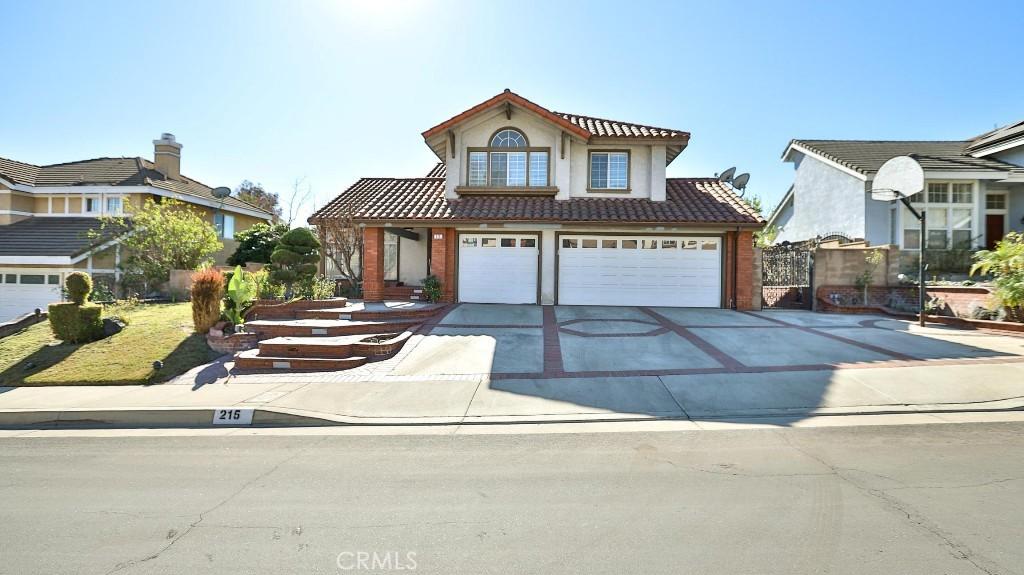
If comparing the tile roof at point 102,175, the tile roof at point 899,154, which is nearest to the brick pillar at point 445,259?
the tile roof at point 102,175

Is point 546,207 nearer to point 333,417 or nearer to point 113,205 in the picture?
point 333,417

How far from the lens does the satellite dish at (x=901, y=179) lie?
1406cm

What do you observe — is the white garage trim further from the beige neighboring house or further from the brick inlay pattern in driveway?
the brick inlay pattern in driveway

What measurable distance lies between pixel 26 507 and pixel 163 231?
14524 mm

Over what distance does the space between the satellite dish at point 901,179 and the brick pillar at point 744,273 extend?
12.8ft

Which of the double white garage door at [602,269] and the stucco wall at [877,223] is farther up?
the stucco wall at [877,223]

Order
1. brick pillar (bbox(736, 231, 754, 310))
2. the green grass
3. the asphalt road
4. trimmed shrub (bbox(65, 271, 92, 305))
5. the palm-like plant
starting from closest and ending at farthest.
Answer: the asphalt road < the green grass < trimmed shrub (bbox(65, 271, 92, 305)) < the palm-like plant < brick pillar (bbox(736, 231, 754, 310))

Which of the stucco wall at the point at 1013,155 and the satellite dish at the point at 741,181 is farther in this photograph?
the satellite dish at the point at 741,181

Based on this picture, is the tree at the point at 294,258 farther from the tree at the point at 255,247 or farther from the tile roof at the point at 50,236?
the tile roof at the point at 50,236

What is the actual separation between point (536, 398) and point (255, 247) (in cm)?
1955

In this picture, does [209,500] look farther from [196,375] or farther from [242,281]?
[242,281]

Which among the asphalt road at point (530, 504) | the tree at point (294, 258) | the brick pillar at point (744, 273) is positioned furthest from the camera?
the brick pillar at point (744, 273)

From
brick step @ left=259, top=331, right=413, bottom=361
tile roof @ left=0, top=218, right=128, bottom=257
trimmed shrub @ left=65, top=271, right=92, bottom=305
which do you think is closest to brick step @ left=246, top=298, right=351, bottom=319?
brick step @ left=259, top=331, right=413, bottom=361

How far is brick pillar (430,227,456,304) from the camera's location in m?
15.7
